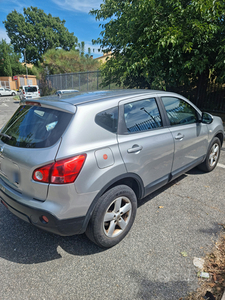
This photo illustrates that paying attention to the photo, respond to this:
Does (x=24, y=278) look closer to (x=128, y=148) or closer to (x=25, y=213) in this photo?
(x=25, y=213)

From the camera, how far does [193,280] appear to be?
205 centimetres

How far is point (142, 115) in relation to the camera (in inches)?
111

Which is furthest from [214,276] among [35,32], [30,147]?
[35,32]

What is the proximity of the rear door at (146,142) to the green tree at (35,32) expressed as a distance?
55.6 meters

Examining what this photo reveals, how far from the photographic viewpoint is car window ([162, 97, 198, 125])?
10.7 feet

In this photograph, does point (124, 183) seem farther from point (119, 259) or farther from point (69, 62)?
point (69, 62)

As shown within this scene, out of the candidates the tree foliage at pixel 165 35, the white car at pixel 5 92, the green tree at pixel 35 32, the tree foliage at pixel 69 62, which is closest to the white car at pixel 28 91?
the tree foliage at pixel 69 62

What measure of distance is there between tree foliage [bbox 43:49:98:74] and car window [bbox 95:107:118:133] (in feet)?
104

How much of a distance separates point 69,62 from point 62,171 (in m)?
34.6

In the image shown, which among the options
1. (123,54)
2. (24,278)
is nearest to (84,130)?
(24,278)

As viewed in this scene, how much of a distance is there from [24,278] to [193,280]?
1.61 m

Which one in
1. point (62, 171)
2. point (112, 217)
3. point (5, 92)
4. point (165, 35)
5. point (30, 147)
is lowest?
point (112, 217)

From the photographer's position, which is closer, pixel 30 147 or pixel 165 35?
pixel 30 147

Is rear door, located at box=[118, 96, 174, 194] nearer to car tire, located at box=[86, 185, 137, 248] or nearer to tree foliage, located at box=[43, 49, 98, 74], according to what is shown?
car tire, located at box=[86, 185, 137, 248]
